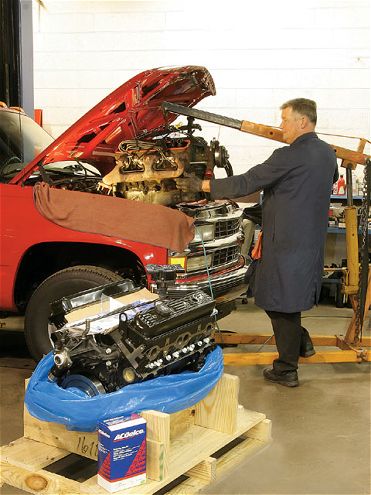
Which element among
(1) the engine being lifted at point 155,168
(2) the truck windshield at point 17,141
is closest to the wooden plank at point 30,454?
(1) the engine being lifted at point 155,168

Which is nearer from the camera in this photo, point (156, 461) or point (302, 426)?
point (156, 461)

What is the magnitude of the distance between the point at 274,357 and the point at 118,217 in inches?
60.8

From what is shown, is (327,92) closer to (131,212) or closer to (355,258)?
(355,258)

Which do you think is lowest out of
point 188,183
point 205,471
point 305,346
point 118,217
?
point 305,346

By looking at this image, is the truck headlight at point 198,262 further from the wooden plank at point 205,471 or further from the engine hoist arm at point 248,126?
the wooden plank at point 205,471

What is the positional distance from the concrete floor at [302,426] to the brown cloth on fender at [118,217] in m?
1.11

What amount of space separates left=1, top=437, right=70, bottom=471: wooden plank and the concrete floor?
12.5 inches

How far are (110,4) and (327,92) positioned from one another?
2.73 m

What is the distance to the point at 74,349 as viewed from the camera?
104 inches

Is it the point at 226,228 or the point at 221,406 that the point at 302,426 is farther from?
the point at 226,228

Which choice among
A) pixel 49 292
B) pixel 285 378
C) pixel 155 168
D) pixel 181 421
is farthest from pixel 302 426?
pixel 155 168

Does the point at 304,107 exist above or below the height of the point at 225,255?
above

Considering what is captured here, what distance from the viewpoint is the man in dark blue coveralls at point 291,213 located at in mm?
4336

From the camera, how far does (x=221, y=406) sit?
294 centimetres
